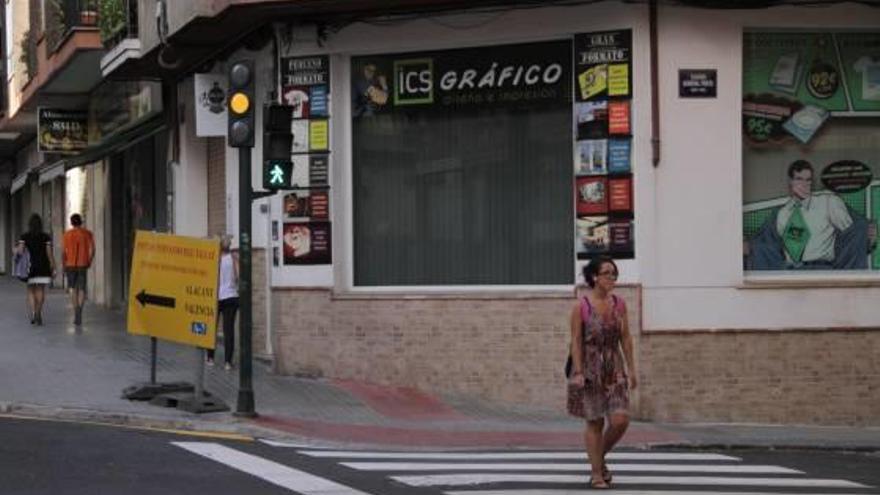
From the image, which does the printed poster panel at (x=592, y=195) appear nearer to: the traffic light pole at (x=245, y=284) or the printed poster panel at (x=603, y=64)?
the printed poster panel at (x=603, y=64)

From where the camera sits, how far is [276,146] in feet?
39.7

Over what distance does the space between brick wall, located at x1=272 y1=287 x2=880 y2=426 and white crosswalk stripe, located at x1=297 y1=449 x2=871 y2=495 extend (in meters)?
2.02

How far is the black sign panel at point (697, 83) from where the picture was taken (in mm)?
13133

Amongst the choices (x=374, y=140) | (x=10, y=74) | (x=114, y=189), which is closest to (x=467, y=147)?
(x=374, y=140)

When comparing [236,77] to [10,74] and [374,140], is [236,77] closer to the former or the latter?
[374,140]

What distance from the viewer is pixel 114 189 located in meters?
24.5

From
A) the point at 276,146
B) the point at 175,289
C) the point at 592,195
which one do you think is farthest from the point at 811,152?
the point at 175,289

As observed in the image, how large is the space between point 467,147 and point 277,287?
3.06 metres

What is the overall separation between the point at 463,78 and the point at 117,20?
7.34 metres

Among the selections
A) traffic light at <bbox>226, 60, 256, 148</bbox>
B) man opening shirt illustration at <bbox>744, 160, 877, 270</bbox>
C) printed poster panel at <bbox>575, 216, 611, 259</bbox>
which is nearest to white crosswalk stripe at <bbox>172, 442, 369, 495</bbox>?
traffic light at <bbox>226, 60, 256, 148</bbox>

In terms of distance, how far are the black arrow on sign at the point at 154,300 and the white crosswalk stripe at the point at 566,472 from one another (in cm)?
298

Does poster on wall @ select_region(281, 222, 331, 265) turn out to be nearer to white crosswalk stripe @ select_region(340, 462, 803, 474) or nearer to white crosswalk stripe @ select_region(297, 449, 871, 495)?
white crosswalk stripe @ select_region(297, 449, 871, 495)

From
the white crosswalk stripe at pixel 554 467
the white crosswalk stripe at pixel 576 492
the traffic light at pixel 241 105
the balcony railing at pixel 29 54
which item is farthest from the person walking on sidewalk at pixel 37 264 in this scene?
the white crosswalk stripe at pixel 576 492

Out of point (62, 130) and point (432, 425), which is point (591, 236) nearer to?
point (432, 425)
